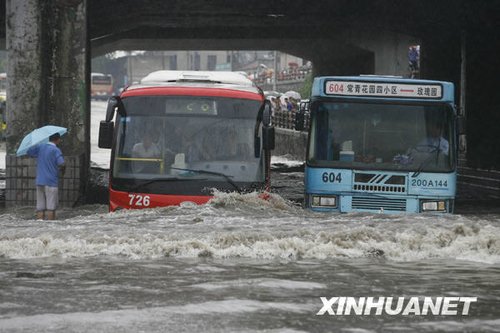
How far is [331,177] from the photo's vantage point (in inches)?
647

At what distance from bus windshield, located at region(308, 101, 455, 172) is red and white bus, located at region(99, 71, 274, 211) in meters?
0.93

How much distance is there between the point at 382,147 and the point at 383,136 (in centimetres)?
17

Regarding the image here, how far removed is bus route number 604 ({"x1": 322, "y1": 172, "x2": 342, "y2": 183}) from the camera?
53.9 ft

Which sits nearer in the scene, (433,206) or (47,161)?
(433,206)

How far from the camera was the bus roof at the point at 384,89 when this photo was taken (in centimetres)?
1652

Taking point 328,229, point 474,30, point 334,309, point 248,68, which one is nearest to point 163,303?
point 334,309

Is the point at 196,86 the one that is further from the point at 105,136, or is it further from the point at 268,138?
the point at 105,136

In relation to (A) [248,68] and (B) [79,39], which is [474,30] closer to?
(B) [79,39]

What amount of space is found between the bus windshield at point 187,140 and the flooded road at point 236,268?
1.63ft

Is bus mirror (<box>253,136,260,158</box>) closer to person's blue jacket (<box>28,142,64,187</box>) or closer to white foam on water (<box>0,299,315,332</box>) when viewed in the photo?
person's blue jacket (<box>28,142,64,187</box>)

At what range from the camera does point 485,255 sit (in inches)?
560

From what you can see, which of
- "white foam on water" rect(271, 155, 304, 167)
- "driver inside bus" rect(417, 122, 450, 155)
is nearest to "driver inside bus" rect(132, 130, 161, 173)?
"driver inside bus" rect(417, 122, 450, 155)

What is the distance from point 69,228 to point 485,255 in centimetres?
570

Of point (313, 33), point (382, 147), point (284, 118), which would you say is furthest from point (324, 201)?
point (284, 118)
